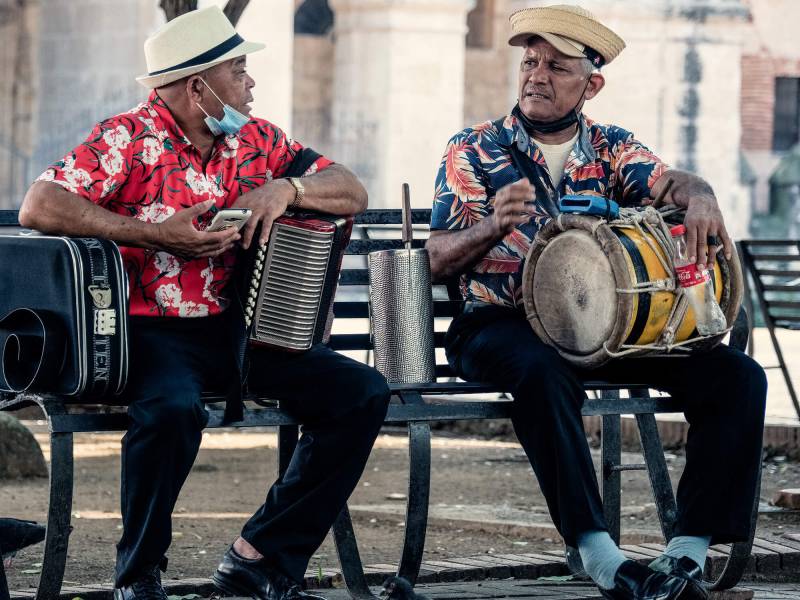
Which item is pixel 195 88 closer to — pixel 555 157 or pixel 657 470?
pixel 555 157

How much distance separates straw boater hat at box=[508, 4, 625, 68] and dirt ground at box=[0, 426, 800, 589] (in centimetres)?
192

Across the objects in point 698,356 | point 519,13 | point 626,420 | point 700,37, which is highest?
point 700,37

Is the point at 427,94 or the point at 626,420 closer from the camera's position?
the point at 626,420

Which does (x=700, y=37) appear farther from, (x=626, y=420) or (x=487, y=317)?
(x=487, y=317)

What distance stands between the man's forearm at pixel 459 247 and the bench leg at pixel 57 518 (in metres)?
1.38

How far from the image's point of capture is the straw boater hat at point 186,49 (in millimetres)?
5316

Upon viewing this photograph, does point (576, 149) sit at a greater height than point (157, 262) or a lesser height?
greater

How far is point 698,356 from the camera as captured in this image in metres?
5.57

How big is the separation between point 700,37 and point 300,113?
705cm

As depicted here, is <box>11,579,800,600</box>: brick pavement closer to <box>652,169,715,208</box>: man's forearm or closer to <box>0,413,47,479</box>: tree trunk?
<box>652,169,715,208</box>: man's forearm

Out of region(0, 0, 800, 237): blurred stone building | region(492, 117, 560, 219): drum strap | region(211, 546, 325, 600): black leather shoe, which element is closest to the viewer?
region(211, 546, 325, 600): black leather shoe

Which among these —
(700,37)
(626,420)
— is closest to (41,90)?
(700,37)

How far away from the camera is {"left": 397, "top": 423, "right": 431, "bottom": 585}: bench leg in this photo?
5289 mm

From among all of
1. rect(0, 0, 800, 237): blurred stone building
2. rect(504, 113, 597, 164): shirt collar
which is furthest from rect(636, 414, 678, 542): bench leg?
rect(0, 0, 800, 237): blurred stone building
